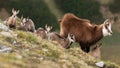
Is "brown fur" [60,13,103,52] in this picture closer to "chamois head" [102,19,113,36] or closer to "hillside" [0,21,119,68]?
"chamois head" [102,19,113,36]

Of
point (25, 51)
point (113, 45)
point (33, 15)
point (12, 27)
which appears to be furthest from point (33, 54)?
point (33, 15)

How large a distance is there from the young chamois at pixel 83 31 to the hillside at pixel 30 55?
694cm

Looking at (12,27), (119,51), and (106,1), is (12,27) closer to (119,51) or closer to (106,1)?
(119,51)

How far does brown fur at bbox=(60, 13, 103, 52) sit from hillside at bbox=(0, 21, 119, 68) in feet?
22.9

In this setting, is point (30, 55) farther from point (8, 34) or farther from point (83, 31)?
point (83, 31)

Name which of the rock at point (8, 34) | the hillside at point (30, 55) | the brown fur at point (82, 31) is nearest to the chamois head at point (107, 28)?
the brown fur at point (82, 31)

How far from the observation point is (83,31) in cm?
2861

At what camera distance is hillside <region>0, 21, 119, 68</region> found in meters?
14.1

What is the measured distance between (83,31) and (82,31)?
66 mm

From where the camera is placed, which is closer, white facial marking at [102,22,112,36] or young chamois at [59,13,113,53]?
white facial marking at [102,22,112,36]

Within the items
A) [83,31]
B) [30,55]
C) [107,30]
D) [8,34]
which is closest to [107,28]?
[107,30]

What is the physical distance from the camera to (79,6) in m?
80.2

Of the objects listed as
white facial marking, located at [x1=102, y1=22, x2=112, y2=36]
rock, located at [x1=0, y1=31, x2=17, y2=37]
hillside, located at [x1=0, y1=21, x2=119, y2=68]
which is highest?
white facial marking, located at [x1=102, y1=22, x2=112, y2=36]

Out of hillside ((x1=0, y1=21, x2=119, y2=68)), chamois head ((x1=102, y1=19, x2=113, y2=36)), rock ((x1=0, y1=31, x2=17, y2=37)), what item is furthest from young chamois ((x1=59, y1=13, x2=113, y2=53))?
rock ((x1=0, y1=31, x2=17, y2=37))
